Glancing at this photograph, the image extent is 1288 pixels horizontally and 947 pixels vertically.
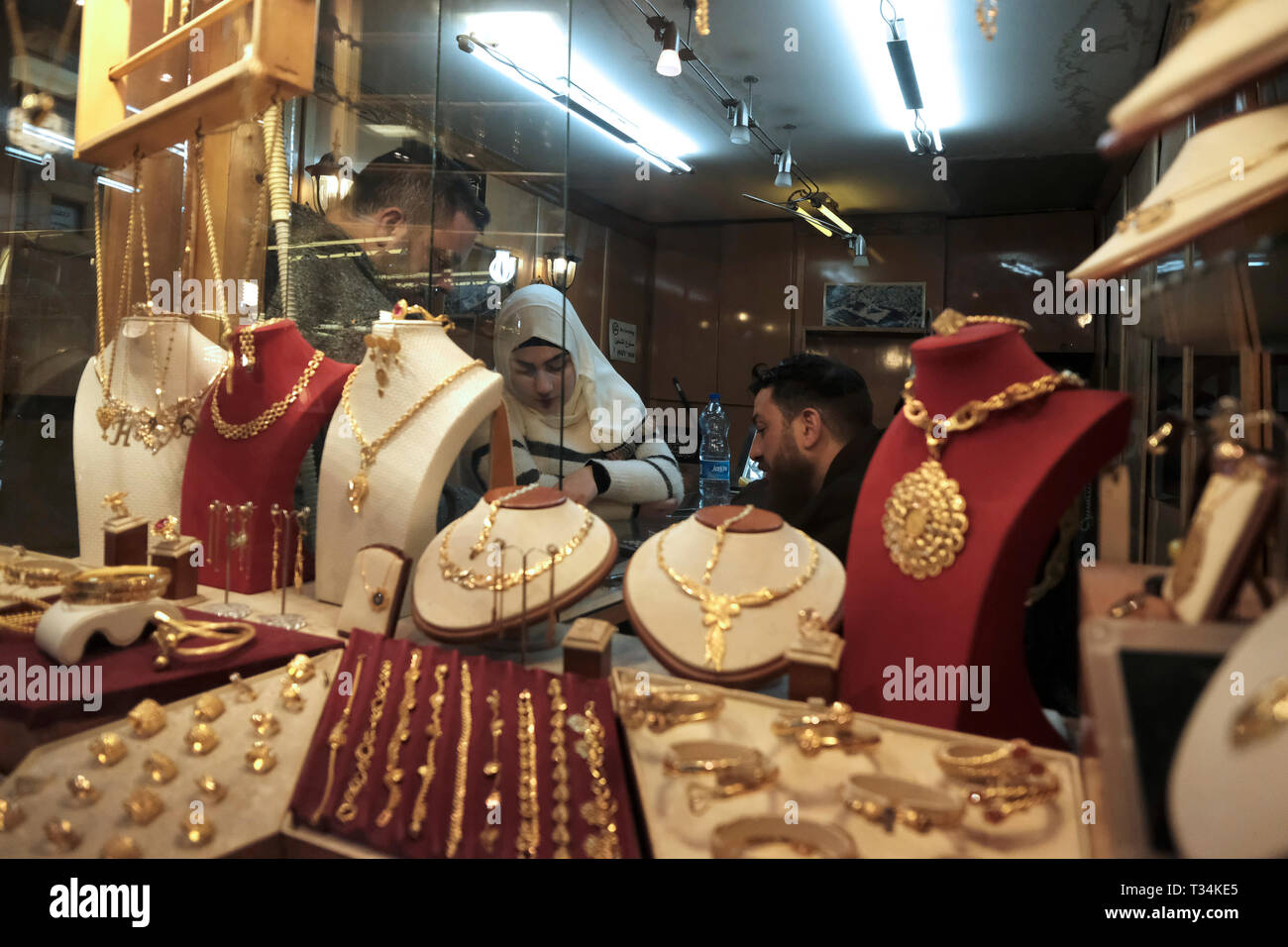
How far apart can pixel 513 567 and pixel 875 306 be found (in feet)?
15.5

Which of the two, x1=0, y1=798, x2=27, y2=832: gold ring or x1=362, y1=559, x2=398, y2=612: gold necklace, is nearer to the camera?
x1=0, y1=798, x2=27, y2=832: gold ring

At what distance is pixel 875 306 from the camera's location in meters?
5.48

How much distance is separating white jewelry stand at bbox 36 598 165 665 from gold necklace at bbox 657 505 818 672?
2.24ft

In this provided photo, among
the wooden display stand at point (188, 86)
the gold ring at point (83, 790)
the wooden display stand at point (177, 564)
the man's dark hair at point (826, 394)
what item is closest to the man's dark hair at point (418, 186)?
the wooden display stand at point (188, 86)

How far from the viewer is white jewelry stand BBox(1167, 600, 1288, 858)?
456 millimetres

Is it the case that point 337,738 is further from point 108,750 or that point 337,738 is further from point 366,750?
point 108,750

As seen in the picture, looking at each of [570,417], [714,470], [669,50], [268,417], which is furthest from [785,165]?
[268,417]

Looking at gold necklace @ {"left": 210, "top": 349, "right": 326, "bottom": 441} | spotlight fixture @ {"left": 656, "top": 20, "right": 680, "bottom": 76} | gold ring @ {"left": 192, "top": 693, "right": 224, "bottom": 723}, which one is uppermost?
spotlight fixture @ {"left": 656, "top": 20, "right": 680, "bottom": 76}

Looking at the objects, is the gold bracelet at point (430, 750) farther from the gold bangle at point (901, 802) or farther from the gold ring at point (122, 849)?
the gold bangle at point (901, 802)

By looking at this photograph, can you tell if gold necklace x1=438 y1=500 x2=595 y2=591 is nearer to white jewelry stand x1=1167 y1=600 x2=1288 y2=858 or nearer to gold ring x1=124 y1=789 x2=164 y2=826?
gold ring x1=124 y1=789 x2=164 y2=826

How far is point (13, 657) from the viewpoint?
1083 mm

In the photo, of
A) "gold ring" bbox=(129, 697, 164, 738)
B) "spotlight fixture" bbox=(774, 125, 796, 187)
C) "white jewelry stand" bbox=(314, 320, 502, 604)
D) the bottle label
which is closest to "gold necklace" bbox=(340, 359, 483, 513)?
"white jewelry stand" bbox=(314, 320, 502, 604)

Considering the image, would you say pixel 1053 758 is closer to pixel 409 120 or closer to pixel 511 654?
pixel 511 654

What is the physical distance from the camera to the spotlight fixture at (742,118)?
3.88m
